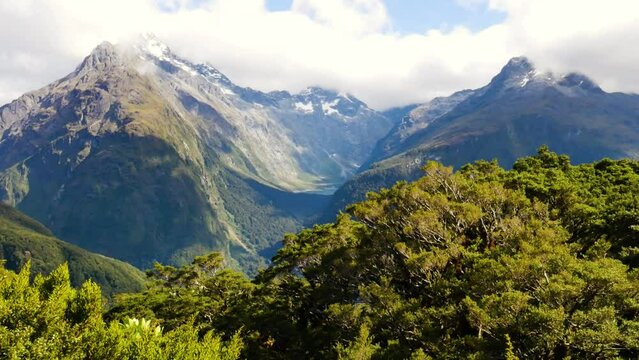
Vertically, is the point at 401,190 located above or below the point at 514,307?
above

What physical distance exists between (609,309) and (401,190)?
32.3m

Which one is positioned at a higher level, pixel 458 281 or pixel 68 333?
pixel 458 281

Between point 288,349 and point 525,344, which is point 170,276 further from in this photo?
point 525,344

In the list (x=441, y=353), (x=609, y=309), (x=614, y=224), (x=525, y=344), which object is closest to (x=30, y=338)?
(x=441, y=353)

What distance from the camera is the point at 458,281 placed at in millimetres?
43062

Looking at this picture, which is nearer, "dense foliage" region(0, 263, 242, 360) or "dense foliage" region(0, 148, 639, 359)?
"dense foliage" region(0, 263, 242, 360)

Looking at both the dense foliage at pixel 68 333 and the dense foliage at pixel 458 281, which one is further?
the dense foliage at pixel 458 281

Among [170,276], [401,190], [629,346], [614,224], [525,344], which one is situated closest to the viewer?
[629,346]

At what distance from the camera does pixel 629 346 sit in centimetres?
3164

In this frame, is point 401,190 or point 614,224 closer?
point 614,224

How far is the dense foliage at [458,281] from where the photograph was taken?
114 feet

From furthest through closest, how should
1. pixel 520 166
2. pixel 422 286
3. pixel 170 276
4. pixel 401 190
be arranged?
pixel 170 276, pixel 520 166, pixel 401 190, pixel 422 286

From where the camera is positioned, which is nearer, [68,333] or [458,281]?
[68,333]

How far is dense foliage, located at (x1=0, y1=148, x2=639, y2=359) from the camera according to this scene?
34.6 meters
